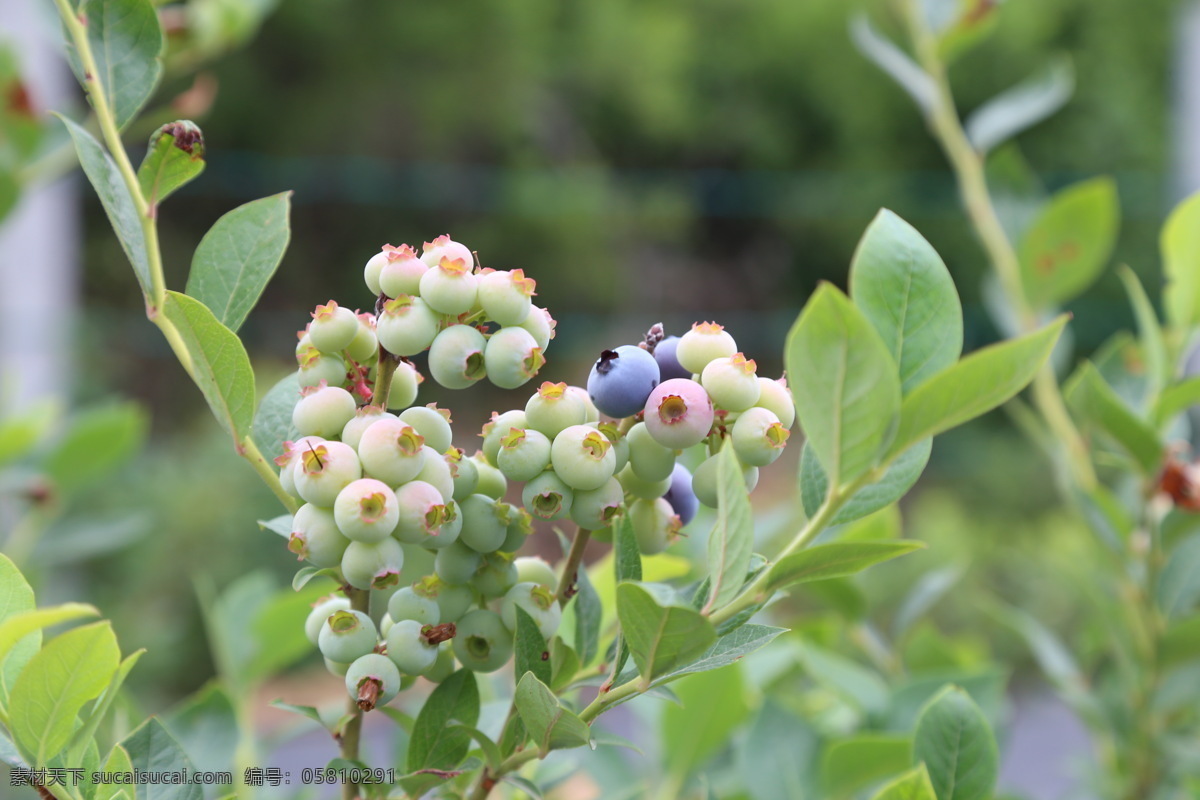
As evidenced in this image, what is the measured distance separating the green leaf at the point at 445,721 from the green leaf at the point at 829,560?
14 cm

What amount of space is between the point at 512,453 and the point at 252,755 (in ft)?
1.38

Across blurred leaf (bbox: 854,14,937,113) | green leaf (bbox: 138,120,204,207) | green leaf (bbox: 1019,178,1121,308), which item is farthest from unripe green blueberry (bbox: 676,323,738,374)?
blurred leaf (bbox: 854,14,937,113)

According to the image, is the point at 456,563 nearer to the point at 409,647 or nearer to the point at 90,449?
the point at 409,647

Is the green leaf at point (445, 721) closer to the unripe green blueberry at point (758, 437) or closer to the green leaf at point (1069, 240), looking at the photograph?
the unripe green blueberry at point (758, 437)

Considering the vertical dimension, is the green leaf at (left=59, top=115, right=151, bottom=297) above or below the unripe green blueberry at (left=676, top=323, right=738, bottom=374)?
above

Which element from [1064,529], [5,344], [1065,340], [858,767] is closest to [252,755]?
[858,767]

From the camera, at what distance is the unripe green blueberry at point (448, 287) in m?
0.36

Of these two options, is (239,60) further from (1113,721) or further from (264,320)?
(1113,721)

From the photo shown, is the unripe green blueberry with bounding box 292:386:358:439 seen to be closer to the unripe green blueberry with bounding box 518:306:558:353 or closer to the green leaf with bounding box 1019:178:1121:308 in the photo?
the unripe green blueberry with bounding box 518:306:558:353

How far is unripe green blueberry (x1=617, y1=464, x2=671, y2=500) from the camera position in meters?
0.40

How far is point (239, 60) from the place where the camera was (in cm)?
990

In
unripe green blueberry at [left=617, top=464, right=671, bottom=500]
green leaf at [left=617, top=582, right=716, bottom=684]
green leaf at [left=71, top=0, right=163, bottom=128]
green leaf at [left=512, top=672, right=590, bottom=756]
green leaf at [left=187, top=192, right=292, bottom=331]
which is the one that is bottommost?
green leaf at [left=512, top=672, right=590, bottom=756]

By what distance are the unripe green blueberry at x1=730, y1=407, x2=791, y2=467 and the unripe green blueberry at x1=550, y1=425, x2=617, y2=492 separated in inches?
1.8

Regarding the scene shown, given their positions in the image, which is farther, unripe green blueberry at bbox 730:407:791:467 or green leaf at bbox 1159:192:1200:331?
green leaf at bbox 1159:192:1200:331
